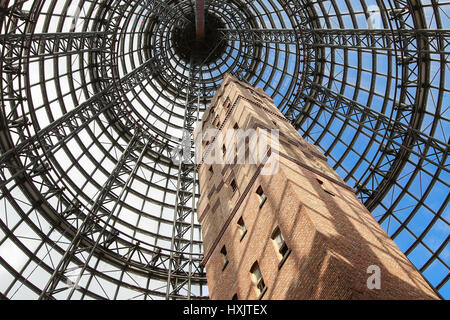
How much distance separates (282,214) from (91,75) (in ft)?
75.7

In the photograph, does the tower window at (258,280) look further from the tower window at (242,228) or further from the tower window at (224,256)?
the tower window at (224,256)

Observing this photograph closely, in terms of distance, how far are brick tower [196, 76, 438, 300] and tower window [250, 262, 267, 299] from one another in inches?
1.4

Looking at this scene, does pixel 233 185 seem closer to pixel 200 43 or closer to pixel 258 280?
pixel 258 280

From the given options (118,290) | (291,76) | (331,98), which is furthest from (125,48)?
(118,290)

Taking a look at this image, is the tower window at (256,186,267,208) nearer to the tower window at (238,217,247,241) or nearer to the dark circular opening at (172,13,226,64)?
the tower window at (238,217,247,241)

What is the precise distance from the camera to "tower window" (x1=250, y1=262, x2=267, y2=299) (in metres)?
13.8

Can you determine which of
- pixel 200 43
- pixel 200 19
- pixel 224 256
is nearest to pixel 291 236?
pixel 224 256

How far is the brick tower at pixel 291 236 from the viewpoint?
37.5 ft

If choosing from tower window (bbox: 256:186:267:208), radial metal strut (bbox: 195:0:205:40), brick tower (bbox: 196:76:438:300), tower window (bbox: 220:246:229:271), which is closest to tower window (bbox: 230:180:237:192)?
brick tower (bbox: 196:76:438:300)

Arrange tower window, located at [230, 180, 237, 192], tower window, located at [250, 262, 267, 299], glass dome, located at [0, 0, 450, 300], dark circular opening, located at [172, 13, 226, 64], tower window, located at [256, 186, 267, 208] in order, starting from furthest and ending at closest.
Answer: dark circular opening, located at [172, 13, 226, 64] < glass dome, located at [0, 0, 450, 300] < tower window, located at [230, 180, 237, 192] < tower window, located at [256, 186, 267, 208] < tower window, located at [250, 262, 267, 299]

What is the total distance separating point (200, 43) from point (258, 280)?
32518 millimetres

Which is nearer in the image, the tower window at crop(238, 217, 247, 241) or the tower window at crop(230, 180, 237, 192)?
the tower window at crop(238, 217, 247, 241)

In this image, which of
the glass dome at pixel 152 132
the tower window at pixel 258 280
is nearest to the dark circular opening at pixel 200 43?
the glass dome at pixel 152 132

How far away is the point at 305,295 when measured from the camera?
11430mm
